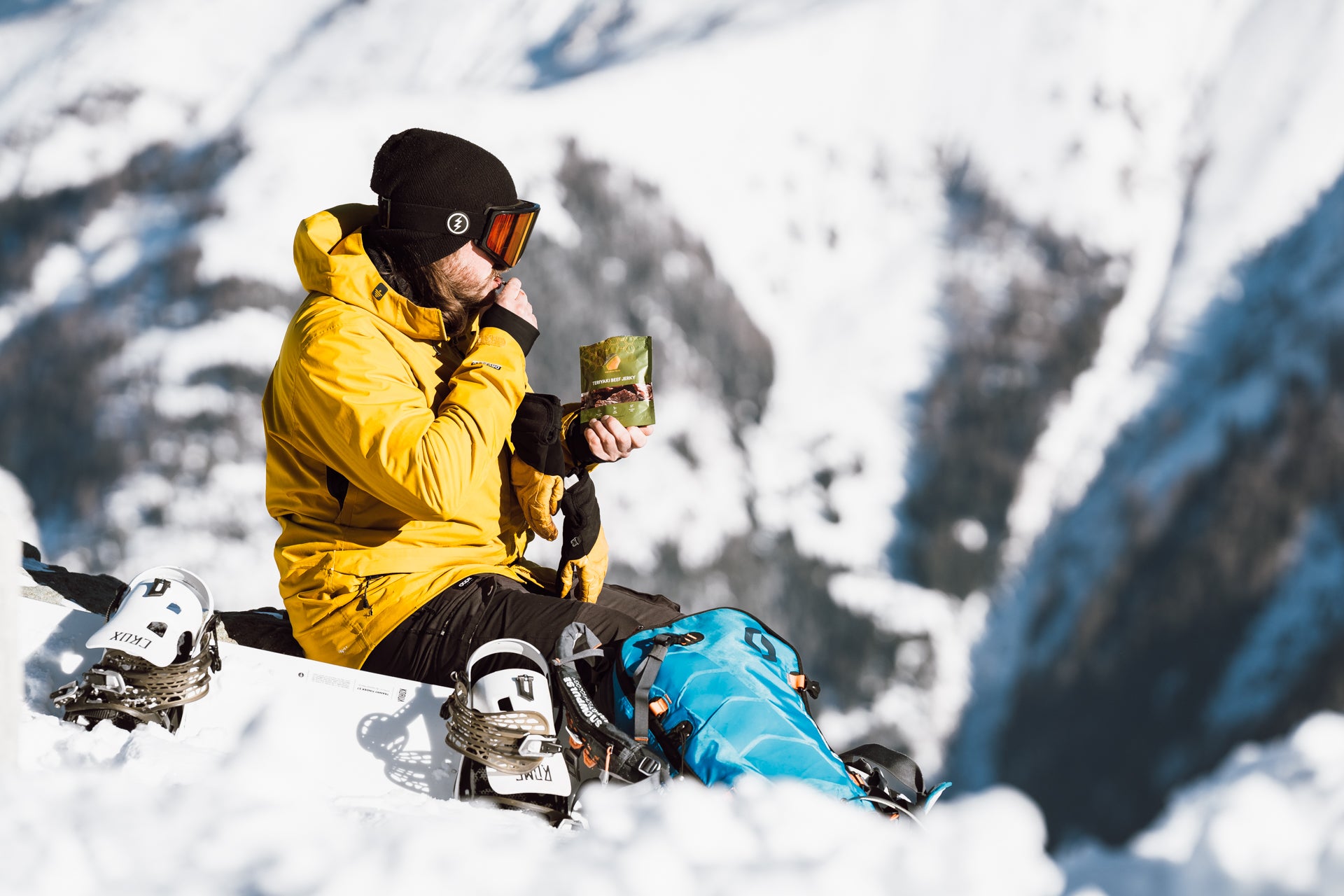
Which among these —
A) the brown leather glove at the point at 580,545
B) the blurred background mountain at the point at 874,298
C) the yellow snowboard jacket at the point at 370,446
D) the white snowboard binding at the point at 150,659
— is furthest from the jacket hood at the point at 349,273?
the blurred background mountain at the point at 874,298

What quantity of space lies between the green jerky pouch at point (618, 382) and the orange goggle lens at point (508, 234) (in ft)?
1.16

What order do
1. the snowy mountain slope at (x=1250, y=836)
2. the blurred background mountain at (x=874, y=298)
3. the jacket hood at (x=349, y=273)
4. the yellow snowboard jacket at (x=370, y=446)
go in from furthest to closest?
the blurred background mountain at (x=874, y=298) < the jacket hood at (x=349, y=273) < the yellow snowboard jacket at (x=370, y=446) < the snowy mountain slope at (x=1250, y=836)

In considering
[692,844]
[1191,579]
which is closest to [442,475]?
[692,844]

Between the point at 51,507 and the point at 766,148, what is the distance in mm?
24493

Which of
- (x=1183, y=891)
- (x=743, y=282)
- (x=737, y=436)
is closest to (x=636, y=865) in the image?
(x=1183, y=891)

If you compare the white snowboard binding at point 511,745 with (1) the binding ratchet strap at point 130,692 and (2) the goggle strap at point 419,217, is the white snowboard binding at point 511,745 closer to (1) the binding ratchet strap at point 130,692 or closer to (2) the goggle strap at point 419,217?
(1) the binding ratchet strap at point 130,692

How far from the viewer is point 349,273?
2.84m

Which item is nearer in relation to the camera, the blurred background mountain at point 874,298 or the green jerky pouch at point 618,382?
the green jerky pouch at point 618,382

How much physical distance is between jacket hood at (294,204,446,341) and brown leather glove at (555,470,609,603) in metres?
0.72

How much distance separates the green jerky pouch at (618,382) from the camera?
2.91 m

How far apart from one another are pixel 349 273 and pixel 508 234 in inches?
17.9

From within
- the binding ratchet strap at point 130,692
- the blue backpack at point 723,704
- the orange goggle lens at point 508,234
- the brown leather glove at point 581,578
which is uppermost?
the orange goggle lens at point 508,234

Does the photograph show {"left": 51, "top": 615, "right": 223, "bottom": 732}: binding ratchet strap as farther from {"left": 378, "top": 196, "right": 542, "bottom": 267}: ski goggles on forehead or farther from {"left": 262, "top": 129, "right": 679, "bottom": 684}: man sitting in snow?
{"left": 378, "top": 196, "right": 542, "bottom": 267}: ski goggles on forehead

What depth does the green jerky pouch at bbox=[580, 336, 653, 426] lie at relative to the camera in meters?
2.91
